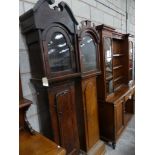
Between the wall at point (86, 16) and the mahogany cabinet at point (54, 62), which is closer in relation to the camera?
the mahogany cabinet at point (54, 62)

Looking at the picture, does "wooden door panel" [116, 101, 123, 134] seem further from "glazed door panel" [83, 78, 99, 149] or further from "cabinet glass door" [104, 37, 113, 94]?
"glazed door panel" [83, 78, 99, 149]

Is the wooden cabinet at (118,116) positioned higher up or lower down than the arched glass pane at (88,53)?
lower down

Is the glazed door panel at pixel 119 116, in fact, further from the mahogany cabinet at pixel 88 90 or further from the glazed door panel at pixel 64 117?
the glazed door panel at pixel 64 117

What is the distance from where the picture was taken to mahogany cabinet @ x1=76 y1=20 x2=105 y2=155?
5.52 ft

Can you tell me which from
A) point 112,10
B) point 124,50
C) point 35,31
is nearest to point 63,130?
point 35,31

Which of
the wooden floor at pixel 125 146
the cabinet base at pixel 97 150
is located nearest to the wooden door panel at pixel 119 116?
the wooden floor at pixel 125 146

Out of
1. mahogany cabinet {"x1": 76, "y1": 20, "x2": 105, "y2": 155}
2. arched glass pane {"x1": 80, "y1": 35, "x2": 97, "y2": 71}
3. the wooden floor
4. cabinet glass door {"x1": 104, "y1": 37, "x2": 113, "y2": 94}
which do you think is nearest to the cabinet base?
mahogany cabinet {"x1": 76, "y1": 20, "x2": 105, "y2": 155}

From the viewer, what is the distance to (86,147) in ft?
6.06

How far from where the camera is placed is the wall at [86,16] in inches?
54.5

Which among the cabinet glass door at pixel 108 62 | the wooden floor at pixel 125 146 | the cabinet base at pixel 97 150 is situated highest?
the cabinet glass door at pixel 108 62

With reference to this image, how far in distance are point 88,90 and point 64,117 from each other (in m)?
0.47

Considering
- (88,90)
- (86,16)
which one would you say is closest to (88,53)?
(88,90)

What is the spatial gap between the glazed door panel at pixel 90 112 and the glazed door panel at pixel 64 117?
22 centimetres
